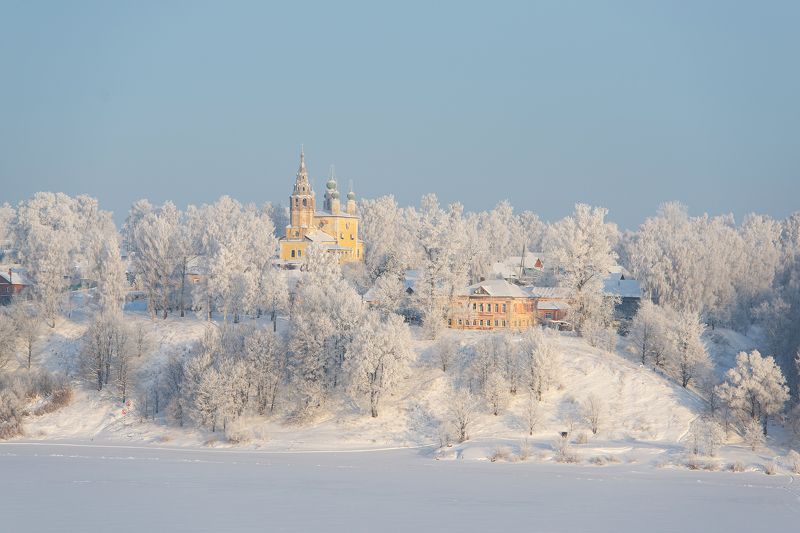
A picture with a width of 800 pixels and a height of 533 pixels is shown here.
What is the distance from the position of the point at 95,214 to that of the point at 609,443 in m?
105

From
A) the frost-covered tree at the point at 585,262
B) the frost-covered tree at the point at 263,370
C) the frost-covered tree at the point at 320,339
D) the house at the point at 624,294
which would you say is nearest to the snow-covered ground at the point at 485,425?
the frost-covered tree at the point at 263,370

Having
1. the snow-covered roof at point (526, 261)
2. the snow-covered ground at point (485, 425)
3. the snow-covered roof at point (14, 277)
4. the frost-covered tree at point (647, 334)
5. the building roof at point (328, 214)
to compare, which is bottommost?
the snow-covered ground at point (485, 425)

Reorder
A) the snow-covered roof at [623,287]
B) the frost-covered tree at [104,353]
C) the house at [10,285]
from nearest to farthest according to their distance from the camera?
1. the frost-covered tree at [104,353]
2. the snow-covered roof at [623,287]
3. the house at [10,285]

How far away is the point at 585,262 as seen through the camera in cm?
7100

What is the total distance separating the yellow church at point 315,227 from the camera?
9575 centimetres

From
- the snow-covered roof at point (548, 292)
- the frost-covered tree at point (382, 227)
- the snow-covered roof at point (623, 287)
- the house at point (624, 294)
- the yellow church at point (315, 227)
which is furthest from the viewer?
the frost-covered tree at point (382, 227)

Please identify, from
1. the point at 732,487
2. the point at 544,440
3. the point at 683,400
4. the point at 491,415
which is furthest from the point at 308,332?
the point at 732,487

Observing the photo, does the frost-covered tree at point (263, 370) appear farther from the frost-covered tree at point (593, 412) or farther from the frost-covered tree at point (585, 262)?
the frost-covered tree at point (585, 262)

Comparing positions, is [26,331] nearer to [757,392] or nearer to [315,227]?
[315,227]

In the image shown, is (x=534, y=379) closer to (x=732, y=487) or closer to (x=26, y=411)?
(x=732, y=487)

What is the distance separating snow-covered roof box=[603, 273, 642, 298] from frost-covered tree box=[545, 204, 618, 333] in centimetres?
755

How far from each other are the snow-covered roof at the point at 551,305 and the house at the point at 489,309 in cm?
123

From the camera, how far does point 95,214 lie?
142 metres

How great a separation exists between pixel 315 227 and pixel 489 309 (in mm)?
34015
